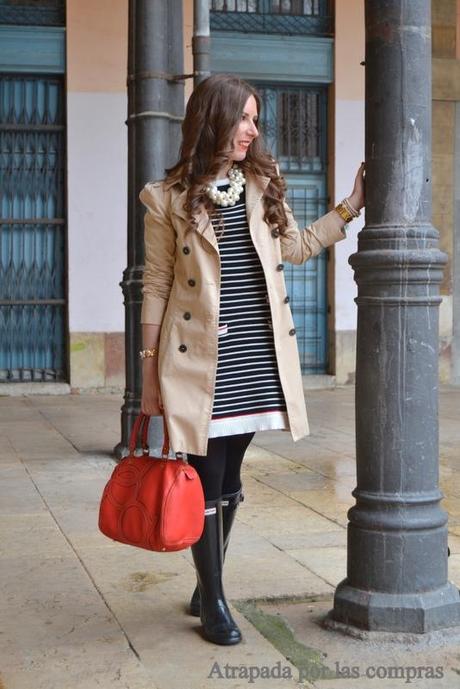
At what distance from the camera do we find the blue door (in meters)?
14.0

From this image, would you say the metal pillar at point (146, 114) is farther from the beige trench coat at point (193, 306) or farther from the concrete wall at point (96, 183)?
the concrete wall at point (96, 183)

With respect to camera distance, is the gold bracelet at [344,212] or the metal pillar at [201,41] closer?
the gold bracelet at [344,212]

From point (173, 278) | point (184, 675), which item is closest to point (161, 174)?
point (173, 278)

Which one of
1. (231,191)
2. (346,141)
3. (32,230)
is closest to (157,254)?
(231,191)

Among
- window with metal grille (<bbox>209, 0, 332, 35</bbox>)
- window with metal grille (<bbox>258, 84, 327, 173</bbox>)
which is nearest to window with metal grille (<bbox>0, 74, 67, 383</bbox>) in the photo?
window with metal grille (<bbox>209, 0, 332, 35</bbox>)

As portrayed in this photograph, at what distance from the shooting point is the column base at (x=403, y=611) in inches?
161

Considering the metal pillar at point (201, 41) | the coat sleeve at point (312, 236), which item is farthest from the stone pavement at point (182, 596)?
the metal pillar at point (201, 41)

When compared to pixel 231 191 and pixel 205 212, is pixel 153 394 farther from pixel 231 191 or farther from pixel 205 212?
pixel 231 191

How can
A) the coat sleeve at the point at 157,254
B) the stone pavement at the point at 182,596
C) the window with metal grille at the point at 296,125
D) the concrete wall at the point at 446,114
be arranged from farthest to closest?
the concrete wall at the point at 446,114, the window with metal grille at the point at 296,125, the coat sleeve at the point at 157,254, the stone pavement at the point at 182,596

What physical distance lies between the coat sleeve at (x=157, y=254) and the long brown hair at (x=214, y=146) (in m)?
0.10

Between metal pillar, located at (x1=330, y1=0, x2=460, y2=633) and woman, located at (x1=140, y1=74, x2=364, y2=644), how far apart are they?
0.32 metres

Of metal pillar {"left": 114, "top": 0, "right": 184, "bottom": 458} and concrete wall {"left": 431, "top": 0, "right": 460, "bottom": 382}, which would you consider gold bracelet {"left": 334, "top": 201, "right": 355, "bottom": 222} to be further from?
concrete wall {"left": 431, "top": 0, "right": 460, "bottom": 382}

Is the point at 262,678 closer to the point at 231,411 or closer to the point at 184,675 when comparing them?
the point at 184,675

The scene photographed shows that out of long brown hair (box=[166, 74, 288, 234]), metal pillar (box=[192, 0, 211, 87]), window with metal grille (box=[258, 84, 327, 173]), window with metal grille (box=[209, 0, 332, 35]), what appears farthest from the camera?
window with metal grille (box=[258, 84, 327, 173])
